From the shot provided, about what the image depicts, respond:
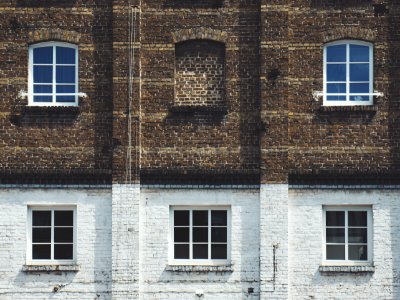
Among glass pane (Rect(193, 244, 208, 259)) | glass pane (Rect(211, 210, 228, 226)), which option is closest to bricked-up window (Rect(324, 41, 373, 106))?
glass pane (Rect(211, 210, 228, 226))

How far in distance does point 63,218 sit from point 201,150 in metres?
3.69

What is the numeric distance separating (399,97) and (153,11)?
621cm

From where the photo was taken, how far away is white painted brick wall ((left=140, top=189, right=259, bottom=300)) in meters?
22.3

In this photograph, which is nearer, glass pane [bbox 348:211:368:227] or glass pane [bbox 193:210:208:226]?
glass pane [bbox 348:211:368:227]

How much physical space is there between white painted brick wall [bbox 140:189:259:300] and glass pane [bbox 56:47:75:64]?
3.71 m

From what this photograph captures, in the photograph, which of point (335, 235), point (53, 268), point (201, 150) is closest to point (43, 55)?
point (201, 150)

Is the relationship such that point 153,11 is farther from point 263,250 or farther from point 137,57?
point 263,250

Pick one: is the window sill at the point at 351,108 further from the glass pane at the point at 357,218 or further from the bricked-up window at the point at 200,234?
the bricked-up window at the point at 200,234

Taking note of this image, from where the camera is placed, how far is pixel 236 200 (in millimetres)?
22422

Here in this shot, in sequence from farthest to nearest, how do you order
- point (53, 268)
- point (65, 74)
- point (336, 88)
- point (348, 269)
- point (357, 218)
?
point (65, 74)
point (336, 88)
point (357, 218)
point (53, 268)
point (348, 269)

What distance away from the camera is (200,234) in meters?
22.7

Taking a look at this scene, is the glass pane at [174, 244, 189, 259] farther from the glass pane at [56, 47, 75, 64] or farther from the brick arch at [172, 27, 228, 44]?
the glass pane at [56, 47, 75, 64]

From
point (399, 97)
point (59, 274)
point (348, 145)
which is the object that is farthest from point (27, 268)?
point (399, 97)

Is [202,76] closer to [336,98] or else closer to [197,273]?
[336,98]
